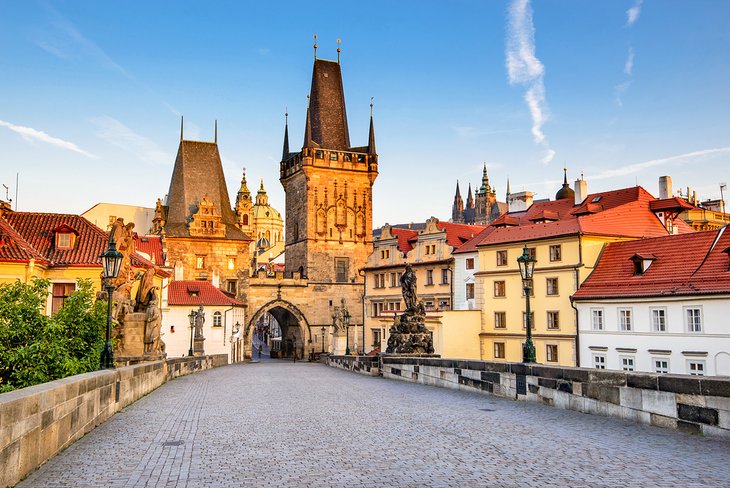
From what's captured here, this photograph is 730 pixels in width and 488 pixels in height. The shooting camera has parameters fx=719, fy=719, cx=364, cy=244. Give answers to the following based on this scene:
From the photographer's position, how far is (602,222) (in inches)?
1725

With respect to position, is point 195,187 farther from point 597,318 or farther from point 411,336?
point 411,336

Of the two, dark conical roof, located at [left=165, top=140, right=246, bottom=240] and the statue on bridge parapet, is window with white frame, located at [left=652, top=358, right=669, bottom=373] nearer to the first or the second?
the statue on bridge parapet

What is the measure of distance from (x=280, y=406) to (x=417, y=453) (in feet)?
21.4

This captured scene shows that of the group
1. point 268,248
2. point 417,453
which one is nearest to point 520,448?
point 417,453

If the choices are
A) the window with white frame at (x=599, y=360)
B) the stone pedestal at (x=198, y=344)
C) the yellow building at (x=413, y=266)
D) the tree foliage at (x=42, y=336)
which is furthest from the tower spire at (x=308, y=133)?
the tree foliage at (x=42, y=336)

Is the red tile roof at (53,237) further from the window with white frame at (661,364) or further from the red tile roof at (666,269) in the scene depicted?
the window with white frame at (661,364)

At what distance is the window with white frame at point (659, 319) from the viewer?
34781 millimetres

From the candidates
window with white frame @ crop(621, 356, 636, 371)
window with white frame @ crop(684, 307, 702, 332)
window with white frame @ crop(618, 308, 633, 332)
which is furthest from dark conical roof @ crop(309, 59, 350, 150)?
window with white frame @ crop(684, 307, 702, 332)

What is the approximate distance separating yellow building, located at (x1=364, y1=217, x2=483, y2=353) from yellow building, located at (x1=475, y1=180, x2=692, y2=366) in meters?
3.62

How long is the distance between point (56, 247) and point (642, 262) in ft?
102

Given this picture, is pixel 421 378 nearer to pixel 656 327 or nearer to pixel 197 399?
pixel 197 399

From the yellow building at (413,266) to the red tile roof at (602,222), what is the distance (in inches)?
221

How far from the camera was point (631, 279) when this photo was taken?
37.8 meters

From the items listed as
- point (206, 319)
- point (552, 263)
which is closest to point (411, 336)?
point (552, 263)
